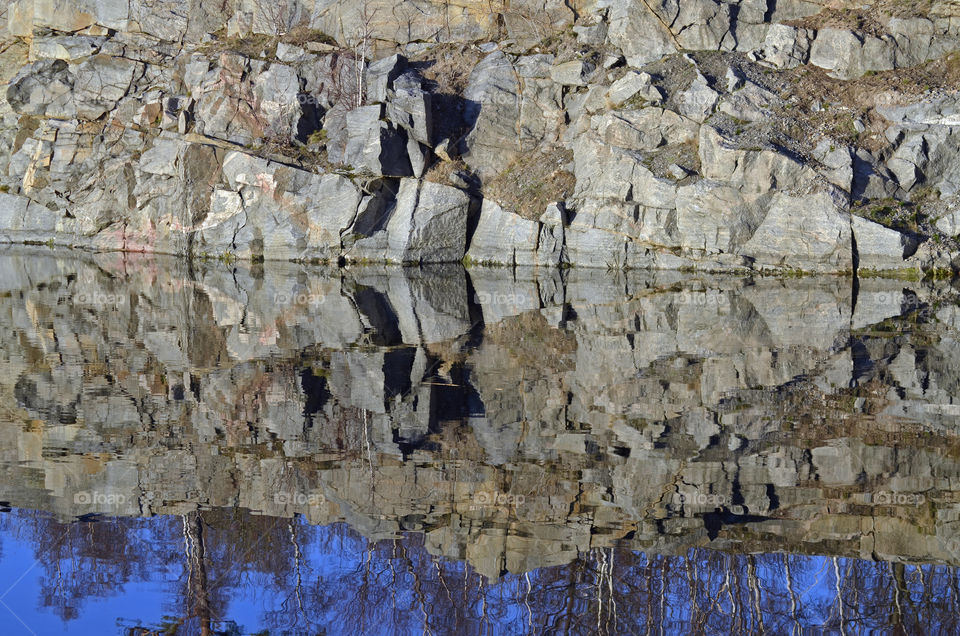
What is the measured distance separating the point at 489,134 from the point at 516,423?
20.2 meters

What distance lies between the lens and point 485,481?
6.97 meters

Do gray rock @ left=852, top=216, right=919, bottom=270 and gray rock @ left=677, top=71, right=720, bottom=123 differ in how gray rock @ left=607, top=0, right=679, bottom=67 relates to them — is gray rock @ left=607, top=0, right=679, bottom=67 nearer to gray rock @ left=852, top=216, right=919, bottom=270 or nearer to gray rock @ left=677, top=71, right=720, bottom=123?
gray rock @ left=677, top=71, right=720, bottom=123

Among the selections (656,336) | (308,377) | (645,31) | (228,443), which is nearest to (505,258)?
(645,31)

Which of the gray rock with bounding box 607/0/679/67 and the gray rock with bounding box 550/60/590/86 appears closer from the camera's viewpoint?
the gray rock with bounding box 607/0/679/67

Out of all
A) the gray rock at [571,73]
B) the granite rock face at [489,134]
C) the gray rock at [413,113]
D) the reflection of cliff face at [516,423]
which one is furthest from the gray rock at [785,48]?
the reflection of cliff face at [516,423]

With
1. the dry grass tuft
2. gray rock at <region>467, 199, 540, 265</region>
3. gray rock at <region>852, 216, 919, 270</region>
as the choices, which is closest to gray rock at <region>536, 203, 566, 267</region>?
gray rock at <region>467, 199, 540, 265</region>

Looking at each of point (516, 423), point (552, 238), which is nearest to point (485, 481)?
point (516, 423)

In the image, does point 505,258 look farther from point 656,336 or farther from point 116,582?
point 116,582

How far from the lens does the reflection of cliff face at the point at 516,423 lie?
6273mm

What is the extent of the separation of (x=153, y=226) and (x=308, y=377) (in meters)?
20.7

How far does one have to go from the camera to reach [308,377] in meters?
10.8

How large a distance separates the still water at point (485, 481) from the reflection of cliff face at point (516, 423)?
39mm

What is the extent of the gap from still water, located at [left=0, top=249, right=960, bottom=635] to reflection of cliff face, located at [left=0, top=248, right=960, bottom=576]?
0.13ft

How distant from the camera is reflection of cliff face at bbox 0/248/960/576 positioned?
20.6ft
